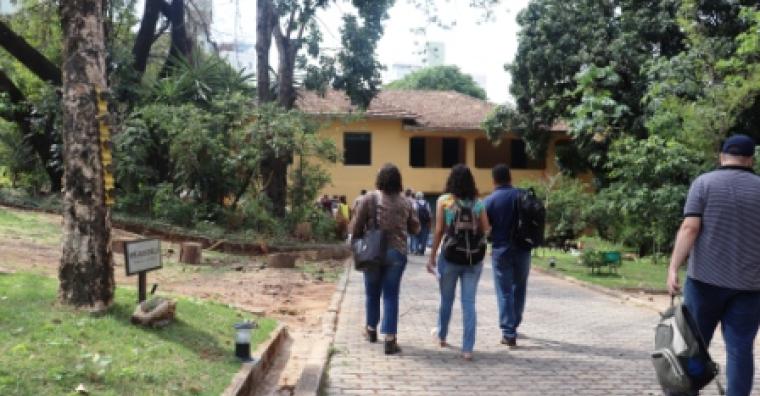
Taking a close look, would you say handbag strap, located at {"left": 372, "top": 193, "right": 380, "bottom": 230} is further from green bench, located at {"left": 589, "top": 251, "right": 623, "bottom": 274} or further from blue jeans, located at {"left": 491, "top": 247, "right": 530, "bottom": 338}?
green bench, located at {"left": 589, "top": 251, "right": 623, "bottom": 274}

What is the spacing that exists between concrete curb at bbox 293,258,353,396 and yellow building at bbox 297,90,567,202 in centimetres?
2210

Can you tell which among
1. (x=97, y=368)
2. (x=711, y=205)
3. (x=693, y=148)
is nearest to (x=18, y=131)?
(x=693, y=148)

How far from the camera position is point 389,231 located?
7199 millimetres

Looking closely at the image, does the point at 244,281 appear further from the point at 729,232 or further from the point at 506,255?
the point at 729,232

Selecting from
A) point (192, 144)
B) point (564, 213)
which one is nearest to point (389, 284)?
point (192, 144)

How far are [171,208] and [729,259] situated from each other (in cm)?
1587

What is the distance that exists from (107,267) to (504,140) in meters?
30.2

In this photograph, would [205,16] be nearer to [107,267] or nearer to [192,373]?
[107,267]

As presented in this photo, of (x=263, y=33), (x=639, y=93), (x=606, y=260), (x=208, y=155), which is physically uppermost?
(x=263, y=33)

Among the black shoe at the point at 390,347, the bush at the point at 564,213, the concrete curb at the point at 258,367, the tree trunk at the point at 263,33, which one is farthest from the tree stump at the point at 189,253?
the bush at the point at 564,213

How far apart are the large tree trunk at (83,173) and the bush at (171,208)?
1237 cm

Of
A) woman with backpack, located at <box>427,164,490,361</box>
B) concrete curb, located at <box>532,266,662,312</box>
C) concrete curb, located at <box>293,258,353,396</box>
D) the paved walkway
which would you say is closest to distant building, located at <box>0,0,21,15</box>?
concrete curb, located at <box>532,266,662,312</box>

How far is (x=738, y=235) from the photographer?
480 cm

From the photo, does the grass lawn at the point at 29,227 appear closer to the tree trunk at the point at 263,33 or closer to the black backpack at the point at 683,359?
the tree trunk at the point at 263,33
